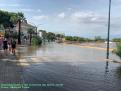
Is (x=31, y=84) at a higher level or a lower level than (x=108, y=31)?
lower

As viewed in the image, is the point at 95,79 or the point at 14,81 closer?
the point at 14,81

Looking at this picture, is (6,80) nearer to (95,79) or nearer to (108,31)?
(95,79)

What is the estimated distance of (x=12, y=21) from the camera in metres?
97.9

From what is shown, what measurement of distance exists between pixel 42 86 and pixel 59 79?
2283mm

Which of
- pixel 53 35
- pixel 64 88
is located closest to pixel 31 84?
pixel 64 88

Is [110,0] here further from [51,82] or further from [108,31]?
[51,82]

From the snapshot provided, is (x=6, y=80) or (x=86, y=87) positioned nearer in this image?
(x=86, y=87)

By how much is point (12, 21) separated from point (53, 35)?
6072cm

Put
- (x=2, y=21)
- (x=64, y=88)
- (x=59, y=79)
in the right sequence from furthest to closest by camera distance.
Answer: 1. (x=2, y=21)
2. (x=59, y=79)
3. (x=64, y=88)

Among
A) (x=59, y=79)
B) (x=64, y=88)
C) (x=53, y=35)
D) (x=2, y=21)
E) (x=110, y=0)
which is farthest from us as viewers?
(x=53, y=35)

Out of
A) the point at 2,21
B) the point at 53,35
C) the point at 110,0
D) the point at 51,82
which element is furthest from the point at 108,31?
the point at 53,35

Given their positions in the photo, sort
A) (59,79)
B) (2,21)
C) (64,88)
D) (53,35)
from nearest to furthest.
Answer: (64,88)
(59,79)
(2,21)
(53,35)

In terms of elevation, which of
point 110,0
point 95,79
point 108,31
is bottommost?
point 95,79

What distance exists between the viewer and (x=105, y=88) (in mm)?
13398
